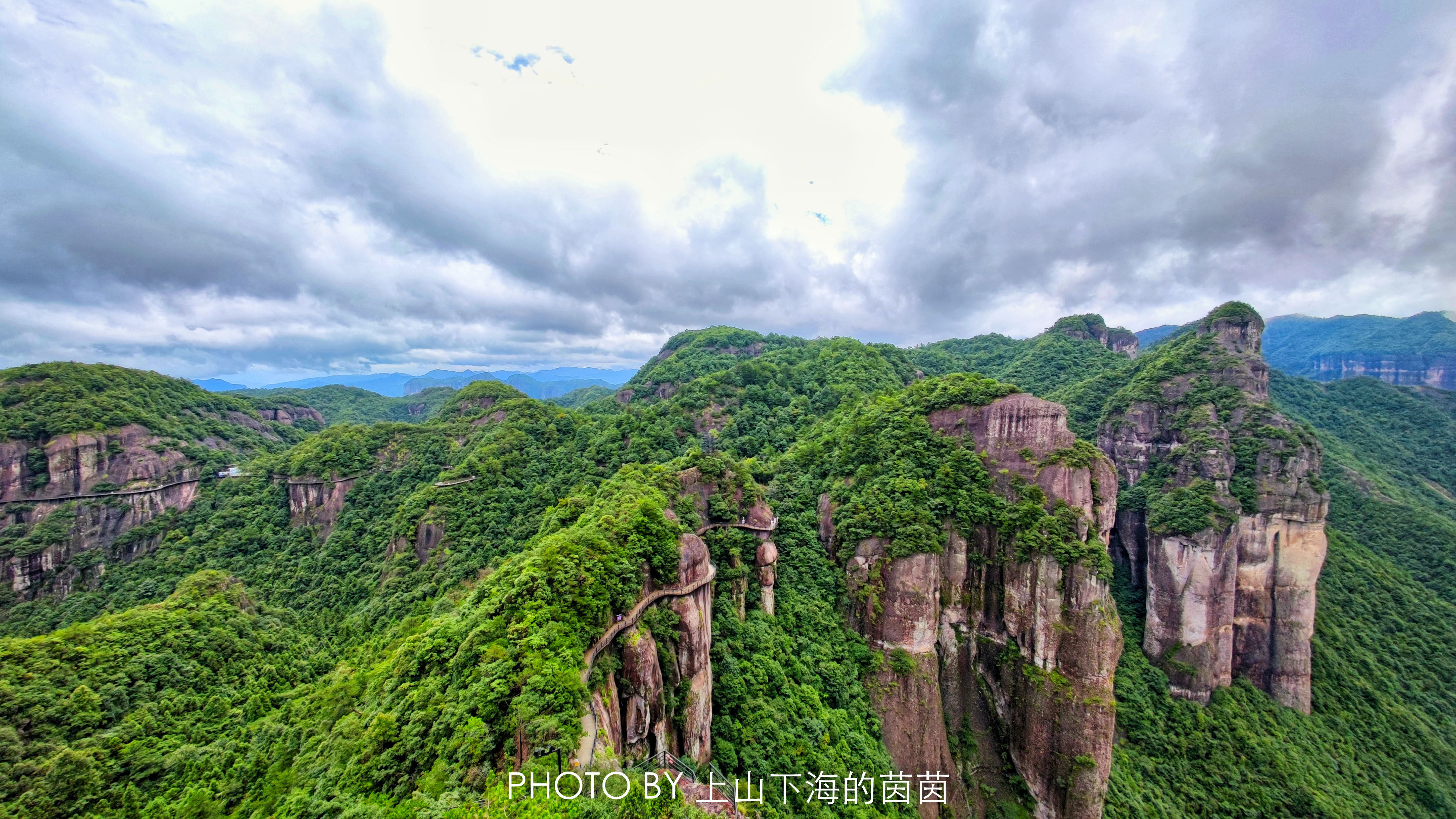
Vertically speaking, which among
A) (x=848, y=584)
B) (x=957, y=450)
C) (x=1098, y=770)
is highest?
(x=957, y=450)

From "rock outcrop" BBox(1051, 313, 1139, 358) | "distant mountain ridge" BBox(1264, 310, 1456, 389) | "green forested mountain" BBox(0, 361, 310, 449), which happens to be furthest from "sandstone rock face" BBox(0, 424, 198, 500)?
"distant mountain ridge" BBox(1264, 310, 1456, 389)

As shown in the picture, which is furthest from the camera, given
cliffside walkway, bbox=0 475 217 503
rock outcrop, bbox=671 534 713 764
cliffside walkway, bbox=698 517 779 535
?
cliffside walkway, bbox=0 475 217 503

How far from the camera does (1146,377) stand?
58688 mm

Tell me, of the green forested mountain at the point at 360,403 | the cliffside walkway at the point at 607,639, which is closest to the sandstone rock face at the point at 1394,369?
the cliffside walkway at the point at 607,639

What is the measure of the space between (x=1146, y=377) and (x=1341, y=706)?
1372 inches

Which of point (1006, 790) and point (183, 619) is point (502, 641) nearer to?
point (183, 619)

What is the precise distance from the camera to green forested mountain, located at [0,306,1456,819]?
17.8 meters

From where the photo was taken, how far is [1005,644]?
117 feet

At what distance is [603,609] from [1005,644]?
3175 cm

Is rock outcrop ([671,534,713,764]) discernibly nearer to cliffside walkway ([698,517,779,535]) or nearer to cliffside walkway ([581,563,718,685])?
cliffside walkway ([581,563,718,685])

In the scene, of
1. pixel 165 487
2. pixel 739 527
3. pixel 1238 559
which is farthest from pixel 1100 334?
pixel 165 487

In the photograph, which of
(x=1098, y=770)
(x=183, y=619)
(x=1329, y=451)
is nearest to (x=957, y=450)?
(x=1098, y=770)

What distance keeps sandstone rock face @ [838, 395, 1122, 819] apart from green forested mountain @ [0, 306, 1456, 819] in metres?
0.54

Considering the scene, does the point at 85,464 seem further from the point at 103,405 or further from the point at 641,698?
the point at 641,698
